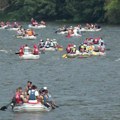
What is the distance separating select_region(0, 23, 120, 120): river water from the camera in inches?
2093

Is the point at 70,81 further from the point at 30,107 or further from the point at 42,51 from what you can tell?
the point at 42,51

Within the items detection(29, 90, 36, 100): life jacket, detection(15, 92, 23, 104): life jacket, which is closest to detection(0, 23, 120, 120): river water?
detection(15, 92, 23, 104): life jacket

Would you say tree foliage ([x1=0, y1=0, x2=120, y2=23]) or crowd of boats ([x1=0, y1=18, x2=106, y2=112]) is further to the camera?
tree foliage ([x1=0, y1=0, x2=120, y2=23])

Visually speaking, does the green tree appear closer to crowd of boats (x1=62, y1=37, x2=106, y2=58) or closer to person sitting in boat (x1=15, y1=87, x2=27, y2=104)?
A: crowd of boats (x1=62, y1=37, x2=106, y2=58)

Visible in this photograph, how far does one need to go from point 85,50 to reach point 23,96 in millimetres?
32030

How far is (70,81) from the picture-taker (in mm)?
67312

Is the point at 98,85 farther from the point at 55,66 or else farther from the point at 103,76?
the point at 55,66

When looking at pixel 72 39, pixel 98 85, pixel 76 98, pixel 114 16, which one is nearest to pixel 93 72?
pixel 98 85

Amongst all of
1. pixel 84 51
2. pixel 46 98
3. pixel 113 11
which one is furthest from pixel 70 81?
pixel 113 11

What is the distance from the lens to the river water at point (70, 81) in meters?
53.2

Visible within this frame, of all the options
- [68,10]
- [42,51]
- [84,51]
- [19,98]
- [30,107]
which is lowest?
[68,10]

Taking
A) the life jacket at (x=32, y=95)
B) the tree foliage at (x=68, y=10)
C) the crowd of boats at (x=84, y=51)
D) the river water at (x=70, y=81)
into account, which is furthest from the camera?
the tree foliage at (x=68, y=10)

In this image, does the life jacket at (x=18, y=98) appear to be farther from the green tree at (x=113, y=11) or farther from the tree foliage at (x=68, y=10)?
the tree foliage at (x=68, y=10)

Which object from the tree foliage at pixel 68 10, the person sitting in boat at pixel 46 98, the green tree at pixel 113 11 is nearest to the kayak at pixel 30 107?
the person sitting in boat at pixel 46 98
